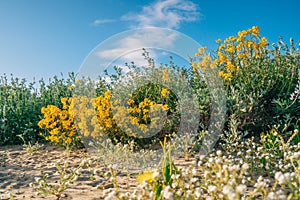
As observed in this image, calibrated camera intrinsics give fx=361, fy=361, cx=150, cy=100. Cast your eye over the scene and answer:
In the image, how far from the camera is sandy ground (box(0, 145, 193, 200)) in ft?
11.0

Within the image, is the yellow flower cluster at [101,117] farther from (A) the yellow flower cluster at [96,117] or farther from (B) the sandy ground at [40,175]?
(B) the sandy ground at [40,175]

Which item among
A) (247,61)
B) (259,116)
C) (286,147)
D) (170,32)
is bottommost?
(286,147)

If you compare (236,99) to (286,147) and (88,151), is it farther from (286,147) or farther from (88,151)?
(88,151)

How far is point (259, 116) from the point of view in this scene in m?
5.31

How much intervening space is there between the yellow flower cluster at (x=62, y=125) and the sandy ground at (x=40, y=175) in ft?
0.58

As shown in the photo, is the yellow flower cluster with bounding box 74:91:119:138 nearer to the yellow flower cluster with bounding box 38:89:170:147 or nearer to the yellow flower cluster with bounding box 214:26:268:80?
the yellow flower cluster with bounding box 38:89:170:147

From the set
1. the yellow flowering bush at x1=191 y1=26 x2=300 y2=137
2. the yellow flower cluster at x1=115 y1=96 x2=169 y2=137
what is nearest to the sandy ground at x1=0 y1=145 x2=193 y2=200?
the yellow flower cluster at x1=115 y1=96 x2=169 y2=137

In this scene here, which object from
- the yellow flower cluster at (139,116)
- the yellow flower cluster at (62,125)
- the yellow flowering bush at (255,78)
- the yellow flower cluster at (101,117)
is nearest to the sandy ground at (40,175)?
the yellow flower cluster at (62,125)

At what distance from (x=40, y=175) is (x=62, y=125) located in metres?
1.32

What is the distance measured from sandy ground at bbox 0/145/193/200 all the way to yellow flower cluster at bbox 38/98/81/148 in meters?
0.18

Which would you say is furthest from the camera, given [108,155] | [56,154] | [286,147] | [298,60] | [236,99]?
[298,60]

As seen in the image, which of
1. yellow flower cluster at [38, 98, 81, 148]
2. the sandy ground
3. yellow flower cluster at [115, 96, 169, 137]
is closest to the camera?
the sandy ground

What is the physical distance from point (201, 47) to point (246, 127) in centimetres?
139

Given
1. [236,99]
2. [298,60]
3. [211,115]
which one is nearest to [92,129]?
[211,115]
